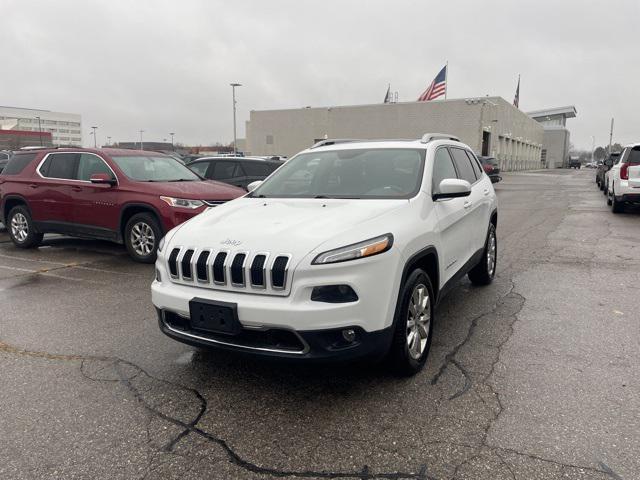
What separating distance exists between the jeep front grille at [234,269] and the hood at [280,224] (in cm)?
5

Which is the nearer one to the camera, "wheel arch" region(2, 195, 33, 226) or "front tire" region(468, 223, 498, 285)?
"front tire" region(468, 223, 498, 285)

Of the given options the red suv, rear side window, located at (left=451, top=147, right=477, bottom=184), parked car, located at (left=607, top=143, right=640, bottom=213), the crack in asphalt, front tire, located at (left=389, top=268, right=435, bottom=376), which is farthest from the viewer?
parked car, located at (left=607, top=143, right=640, bottom=213)

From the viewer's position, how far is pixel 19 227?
29.7 feet

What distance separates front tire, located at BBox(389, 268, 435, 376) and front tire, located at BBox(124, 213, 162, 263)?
15.7 ft

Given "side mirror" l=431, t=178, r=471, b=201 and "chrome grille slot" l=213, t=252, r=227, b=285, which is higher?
"side mirror" l=431, t=178, r=471, b=201

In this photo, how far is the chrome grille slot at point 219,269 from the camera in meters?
3.15

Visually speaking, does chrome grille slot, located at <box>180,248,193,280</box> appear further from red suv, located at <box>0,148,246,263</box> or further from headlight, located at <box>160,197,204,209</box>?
headlight, located at <box>160,197,204,209</box>

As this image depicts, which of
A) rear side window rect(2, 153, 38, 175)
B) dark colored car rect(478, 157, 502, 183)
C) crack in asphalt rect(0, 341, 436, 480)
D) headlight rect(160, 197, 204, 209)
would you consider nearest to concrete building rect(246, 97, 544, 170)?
dark colored car rect(478, 157, 502, 183)

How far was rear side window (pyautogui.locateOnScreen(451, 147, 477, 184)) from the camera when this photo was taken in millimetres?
5181

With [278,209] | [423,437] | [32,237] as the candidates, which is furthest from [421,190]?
[32,237]

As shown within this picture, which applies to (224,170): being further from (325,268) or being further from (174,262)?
(325,268)

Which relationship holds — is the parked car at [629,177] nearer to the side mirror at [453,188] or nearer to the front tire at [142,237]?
the side mirror at [453,188]

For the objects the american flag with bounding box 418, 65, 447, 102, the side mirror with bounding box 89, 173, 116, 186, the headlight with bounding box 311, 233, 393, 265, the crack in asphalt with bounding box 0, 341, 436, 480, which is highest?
the american flag with bounding box 418, 65, 447, 102

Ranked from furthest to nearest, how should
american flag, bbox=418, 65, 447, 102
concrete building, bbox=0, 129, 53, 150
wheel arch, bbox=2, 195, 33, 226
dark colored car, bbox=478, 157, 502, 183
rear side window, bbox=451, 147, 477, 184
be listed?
concrete building, bbox=0, 129, 53, 150
american flag, bbox=418, 65, 447, 102
dark colored car, bbox=478, 157, 502, 183
wheel arch, bbox=2, 195, 33, 226
rear side window, bbox=451, 147, 477, 184
